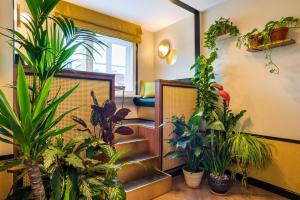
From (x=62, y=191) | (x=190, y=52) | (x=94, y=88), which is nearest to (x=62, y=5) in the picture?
(x=94, y=88)

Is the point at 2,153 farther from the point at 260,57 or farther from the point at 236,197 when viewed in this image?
the point at 260,57

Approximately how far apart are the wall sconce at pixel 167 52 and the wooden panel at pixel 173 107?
3.45 feet

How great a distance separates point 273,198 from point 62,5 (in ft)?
13.2

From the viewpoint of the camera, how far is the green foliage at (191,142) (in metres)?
2.22

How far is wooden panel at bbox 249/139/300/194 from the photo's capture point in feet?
6.59

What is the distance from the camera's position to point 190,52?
3266 millimetres

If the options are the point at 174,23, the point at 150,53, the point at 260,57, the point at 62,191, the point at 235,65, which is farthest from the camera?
the point at 150,53

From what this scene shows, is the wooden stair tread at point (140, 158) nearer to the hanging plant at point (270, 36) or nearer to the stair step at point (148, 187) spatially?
the stair step at point (148, 187)

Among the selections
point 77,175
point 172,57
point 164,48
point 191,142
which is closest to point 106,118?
point 77,175

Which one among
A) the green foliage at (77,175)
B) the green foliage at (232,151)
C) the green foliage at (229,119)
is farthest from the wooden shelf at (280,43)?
the green foliage at (77,175)

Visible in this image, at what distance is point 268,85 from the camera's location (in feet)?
7.36

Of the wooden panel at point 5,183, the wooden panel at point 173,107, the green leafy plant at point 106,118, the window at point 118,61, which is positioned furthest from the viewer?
the window at point 118,61

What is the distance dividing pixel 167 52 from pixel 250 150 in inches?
98.9

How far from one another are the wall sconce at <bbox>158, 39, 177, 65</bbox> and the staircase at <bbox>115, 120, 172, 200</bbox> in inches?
66.6
